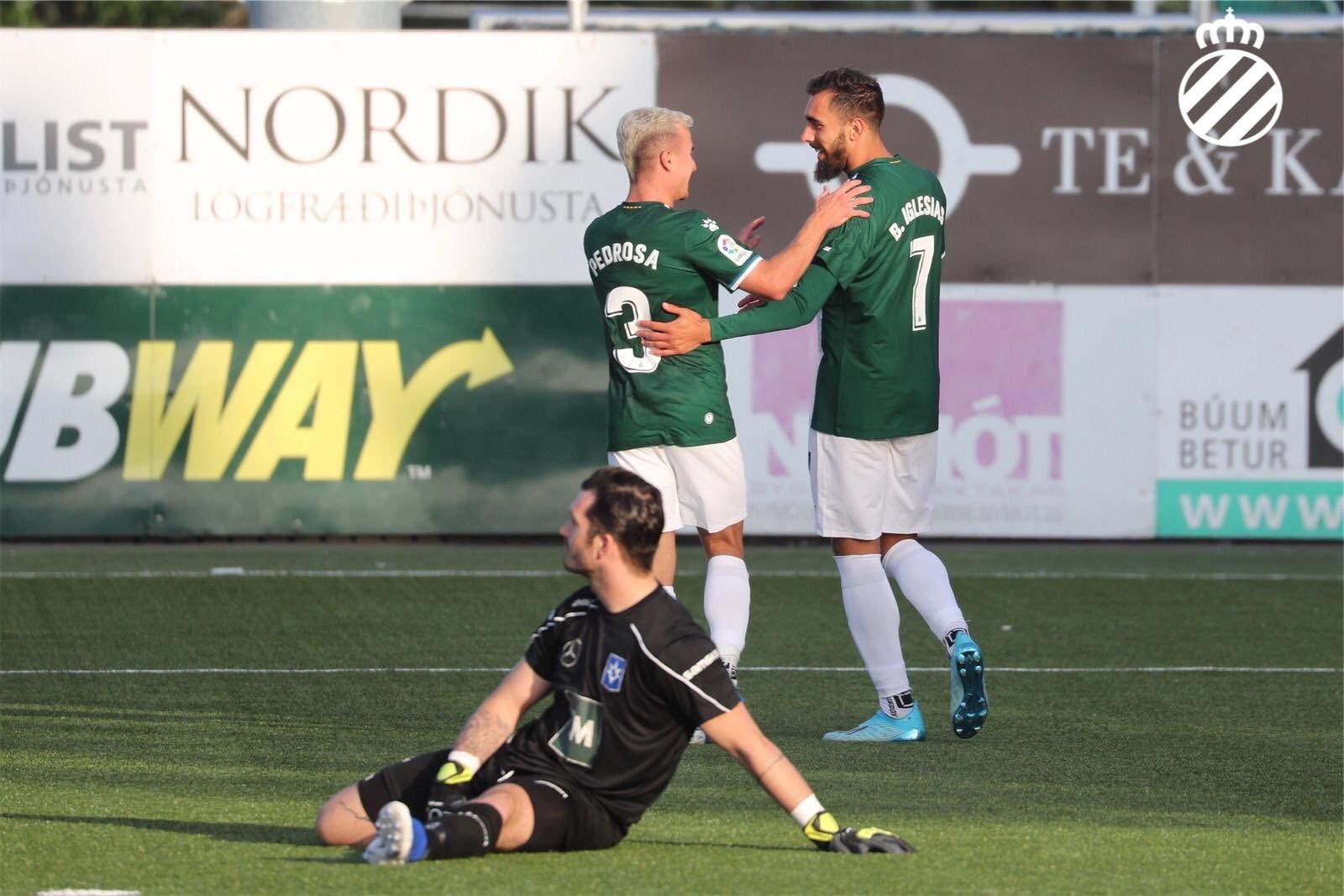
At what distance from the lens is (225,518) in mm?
13406

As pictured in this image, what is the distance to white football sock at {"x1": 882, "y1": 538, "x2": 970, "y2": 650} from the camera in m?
6.95

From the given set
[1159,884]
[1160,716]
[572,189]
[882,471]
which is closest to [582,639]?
[1159,884]

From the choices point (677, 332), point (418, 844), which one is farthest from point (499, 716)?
point (677, 332)

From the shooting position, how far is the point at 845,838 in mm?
5066

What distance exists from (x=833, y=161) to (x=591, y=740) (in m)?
2.71

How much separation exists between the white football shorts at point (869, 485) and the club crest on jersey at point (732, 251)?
0.76 meters

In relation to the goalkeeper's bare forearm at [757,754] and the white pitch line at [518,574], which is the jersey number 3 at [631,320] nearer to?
the goalkeeper's bare forearm at [757,754]

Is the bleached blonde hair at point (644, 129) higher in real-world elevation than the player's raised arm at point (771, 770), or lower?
higher

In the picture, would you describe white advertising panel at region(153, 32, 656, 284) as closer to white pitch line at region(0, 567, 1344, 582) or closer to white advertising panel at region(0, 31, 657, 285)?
white advertising panel at region(0, 31, 657, 285)

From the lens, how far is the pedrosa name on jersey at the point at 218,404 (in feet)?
43.4

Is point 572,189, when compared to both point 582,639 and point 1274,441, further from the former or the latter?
point 582,639

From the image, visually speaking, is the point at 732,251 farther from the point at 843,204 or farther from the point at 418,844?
the point at 418,844

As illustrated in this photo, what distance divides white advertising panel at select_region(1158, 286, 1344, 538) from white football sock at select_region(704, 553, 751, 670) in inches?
277

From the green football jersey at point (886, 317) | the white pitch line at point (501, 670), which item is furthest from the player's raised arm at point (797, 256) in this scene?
the white pitch line at point (501, 670)
